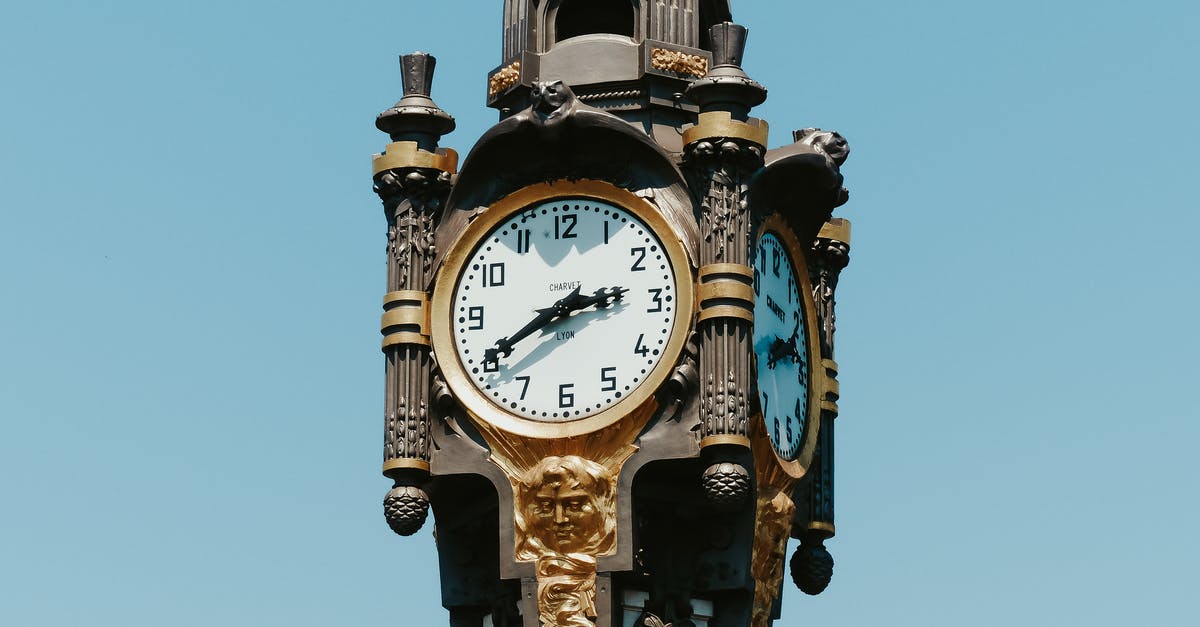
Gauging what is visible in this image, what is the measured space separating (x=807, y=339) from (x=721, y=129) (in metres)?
3.01

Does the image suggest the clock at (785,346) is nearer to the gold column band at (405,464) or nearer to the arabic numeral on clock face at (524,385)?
the arabic numeral on clock face at (524,385)

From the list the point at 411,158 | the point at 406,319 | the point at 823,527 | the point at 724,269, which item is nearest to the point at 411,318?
the point at 406,319

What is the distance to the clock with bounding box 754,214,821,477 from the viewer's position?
37.1 meters

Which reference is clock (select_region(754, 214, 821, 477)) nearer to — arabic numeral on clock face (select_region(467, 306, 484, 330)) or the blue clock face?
the blue clock face

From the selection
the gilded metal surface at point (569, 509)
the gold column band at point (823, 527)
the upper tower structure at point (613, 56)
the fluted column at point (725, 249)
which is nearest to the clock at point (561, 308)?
the gilded metal surface at point (569, 509)

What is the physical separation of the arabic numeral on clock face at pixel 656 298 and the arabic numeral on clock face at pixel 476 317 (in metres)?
1.60

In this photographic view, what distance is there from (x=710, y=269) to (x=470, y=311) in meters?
2.38

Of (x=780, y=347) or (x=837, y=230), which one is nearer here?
(x=780, y=347)

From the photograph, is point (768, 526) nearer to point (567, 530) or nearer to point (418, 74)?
point (567, 530)

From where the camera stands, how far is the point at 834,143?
37.9 metres

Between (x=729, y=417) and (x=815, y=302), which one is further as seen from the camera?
(x=815, y=302)

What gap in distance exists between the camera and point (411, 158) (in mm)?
37219

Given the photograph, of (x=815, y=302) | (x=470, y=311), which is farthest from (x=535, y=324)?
(x=815, y=302)

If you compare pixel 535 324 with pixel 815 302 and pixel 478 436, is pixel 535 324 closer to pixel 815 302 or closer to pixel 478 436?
pixel 478 436
